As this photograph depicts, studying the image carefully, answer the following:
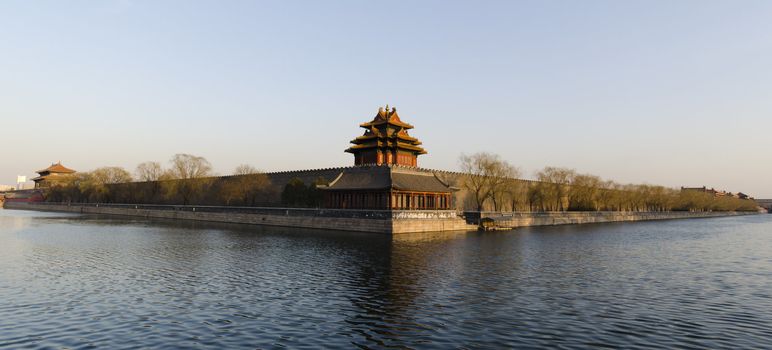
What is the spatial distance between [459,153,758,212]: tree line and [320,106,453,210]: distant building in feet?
29.7

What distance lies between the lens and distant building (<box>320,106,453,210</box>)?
5288cm

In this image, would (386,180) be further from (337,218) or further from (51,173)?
(51,173)

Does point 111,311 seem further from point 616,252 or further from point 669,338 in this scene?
point 616,252

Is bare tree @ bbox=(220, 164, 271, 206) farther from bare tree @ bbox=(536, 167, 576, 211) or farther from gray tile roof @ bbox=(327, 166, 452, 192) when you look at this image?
bare tree @ bbox=(536, 167, 576, 211)

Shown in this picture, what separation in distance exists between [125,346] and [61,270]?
46.2 feet

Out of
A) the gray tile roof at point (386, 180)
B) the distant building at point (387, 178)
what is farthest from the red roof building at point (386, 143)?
the gray tile roof at point (386, 180)

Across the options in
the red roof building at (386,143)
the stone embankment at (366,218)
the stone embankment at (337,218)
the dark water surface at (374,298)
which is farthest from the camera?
the red roof building at (386,143)

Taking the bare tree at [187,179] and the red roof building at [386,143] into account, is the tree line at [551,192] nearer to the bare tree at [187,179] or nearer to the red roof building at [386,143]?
the red roof building at [386,143]

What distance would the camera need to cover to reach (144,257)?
27.5m

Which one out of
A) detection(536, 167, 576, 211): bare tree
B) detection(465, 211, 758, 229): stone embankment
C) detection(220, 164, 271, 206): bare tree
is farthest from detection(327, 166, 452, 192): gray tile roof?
detection(536, 167, 576, 211): bare tree

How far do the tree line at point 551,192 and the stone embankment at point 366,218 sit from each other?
225 inches

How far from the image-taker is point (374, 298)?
1755 cm

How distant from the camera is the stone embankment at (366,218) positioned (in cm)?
4688

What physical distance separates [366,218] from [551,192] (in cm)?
4639
